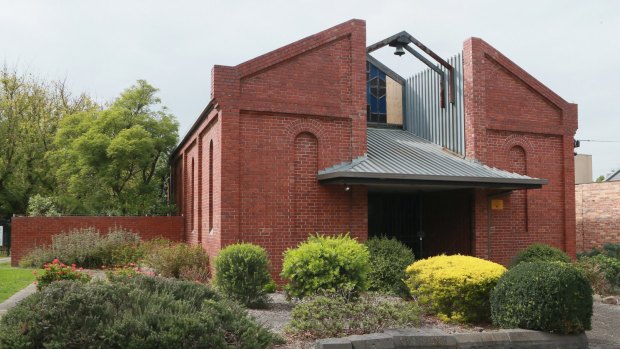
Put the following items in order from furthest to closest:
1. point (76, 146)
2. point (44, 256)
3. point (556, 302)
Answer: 1. point (76, 146)
2. point (44, 256)
3. point (556, 302)

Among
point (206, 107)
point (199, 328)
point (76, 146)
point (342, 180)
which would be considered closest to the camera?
point (199, 328)

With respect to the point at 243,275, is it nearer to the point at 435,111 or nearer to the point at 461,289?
the point at 461,289

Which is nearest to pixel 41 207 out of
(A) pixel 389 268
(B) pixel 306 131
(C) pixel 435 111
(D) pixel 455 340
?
(B) pixel 306 131

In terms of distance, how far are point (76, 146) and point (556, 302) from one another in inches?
884

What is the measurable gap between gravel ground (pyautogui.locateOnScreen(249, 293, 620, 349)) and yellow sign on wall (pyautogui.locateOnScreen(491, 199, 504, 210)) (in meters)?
4.67

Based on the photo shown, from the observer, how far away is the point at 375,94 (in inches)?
756

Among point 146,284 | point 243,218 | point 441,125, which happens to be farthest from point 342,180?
point 146,284

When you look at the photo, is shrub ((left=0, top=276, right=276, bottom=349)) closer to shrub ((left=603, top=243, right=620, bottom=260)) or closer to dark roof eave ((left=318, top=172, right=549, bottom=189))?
dark roof eave ((left=318, top=172, right=549, bottom=189))

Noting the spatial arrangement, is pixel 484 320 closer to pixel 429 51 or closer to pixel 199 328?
pixel 199 328

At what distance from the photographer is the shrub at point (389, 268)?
40.5 feet

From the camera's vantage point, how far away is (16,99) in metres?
35.8

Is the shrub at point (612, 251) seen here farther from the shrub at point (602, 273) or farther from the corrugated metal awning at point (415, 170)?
the corrugated metal awning at point (415, 170)

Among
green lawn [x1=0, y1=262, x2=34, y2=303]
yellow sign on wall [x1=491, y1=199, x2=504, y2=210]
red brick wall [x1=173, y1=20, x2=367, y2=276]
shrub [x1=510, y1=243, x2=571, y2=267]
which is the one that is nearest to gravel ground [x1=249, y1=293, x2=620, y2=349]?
red brick wall [x1=173, y1=20, x2=367, y2=276]

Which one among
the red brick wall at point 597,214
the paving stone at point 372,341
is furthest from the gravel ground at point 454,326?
the red brick wall at point 597,214
